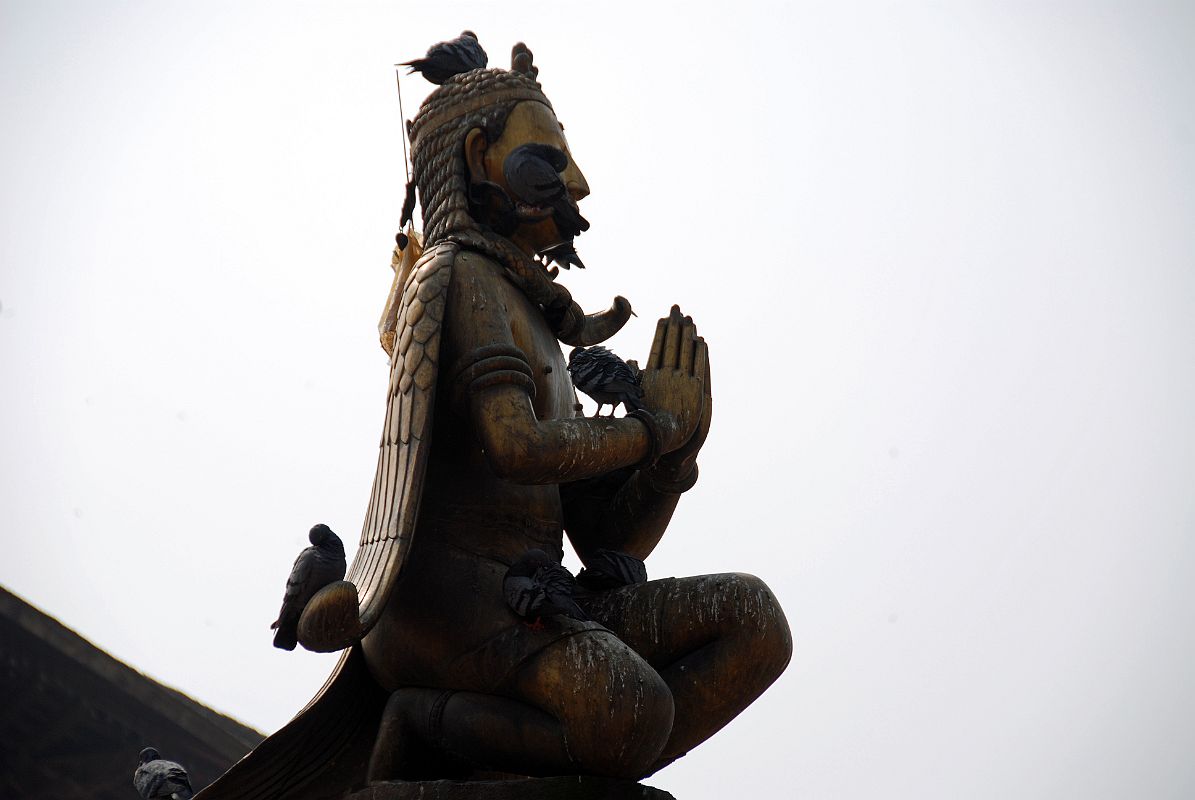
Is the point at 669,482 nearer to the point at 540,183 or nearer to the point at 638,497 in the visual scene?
the point at 638,497

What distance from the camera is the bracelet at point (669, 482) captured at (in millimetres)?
5070

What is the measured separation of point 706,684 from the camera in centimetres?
450

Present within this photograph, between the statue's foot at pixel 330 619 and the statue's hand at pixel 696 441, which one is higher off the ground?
the statue's hand at pixel 696 441

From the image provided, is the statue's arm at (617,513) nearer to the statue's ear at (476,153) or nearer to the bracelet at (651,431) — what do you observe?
the bracelet at (651,431)

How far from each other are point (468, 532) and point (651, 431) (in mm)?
642

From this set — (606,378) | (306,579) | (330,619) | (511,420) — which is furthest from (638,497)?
(330,619)

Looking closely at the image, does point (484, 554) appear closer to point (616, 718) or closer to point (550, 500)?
point (550, 500)

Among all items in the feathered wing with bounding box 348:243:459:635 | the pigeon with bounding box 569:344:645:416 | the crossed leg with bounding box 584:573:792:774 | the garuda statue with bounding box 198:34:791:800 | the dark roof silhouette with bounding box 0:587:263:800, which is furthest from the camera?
the dark roof silhouette with bounding box 0:587:263:800

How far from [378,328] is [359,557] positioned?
1.18 meters

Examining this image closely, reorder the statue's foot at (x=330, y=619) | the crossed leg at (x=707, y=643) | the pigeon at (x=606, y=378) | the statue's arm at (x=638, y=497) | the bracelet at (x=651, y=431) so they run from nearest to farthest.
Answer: the statue's foot at (x=330, y=619)
the crossed leg at (x=707, y=643)
the bracelet at (x=651, y=431)
the pigeon at (x=606, y=378)
the statue's arm at (x=638, y=497)

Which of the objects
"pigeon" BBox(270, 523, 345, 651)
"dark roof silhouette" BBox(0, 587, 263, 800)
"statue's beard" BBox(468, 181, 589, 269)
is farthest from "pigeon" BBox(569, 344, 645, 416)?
"dark roof silhouette" BBox(0, 587, 263, 800)

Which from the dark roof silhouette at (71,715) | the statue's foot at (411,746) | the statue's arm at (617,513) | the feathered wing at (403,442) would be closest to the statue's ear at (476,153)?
the feathered wing at (403,442)

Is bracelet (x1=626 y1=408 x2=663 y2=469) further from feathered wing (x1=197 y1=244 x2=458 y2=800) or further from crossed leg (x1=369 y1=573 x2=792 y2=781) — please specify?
feathered wing (x1=197 y1=244 x2=458 y2=800)

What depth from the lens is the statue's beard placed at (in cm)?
512
